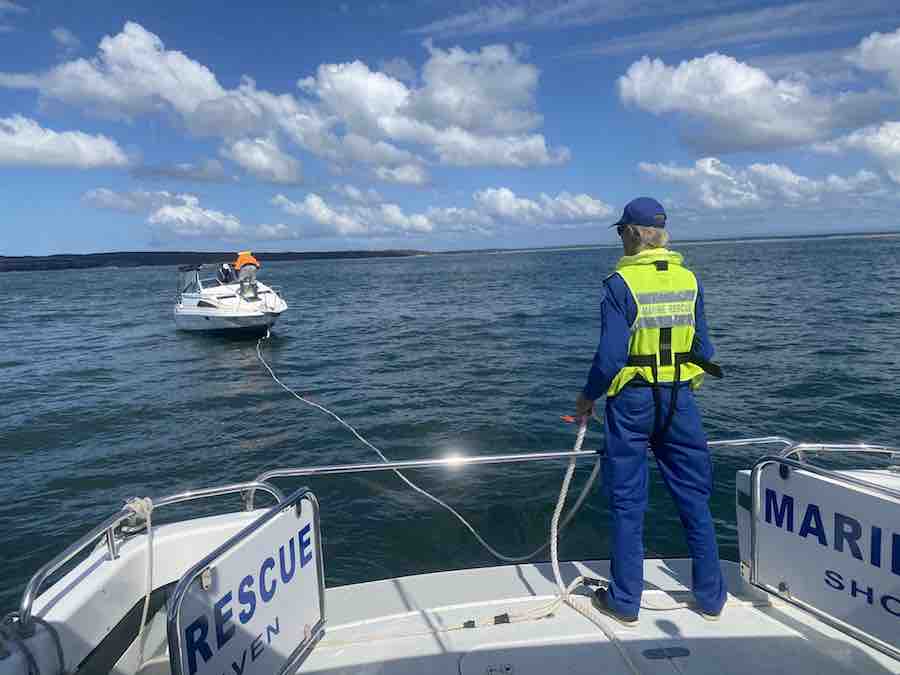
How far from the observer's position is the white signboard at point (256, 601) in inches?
93.0

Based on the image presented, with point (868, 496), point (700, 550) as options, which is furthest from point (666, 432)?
point (868, 496)

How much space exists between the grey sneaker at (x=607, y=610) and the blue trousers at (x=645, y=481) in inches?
1.3

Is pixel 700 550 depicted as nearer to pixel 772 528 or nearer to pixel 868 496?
pixel 772 528

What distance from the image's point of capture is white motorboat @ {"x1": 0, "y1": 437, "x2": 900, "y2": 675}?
2.65m

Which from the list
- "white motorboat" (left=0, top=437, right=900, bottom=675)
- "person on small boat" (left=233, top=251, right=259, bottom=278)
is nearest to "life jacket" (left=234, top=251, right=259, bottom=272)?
"person on small boat" (left=233, top=251, right=259, bottom=278)

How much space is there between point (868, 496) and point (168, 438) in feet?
39.4

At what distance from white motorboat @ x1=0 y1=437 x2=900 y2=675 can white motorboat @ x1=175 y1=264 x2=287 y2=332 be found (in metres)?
20.3

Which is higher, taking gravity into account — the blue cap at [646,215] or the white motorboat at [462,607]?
the blue cap at [646,215]

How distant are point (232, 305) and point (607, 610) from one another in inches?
856

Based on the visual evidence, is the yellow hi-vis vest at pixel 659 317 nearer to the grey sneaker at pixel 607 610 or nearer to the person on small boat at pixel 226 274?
the grey sneaker at pixel 607 610

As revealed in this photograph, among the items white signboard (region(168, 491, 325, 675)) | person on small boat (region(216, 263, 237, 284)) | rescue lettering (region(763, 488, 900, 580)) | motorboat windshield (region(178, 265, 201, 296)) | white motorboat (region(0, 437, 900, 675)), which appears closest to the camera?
white signboard (region(168, 491, 325, 675))

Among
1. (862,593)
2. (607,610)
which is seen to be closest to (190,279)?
(607,610)

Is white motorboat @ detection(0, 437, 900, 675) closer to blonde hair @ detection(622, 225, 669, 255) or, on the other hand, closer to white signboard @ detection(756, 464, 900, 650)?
white signboard @ detection(756, 464, 900, 650)

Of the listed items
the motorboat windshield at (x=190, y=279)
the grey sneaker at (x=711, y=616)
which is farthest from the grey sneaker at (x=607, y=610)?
the motorboat windshield at (x=190, y=279)
